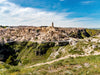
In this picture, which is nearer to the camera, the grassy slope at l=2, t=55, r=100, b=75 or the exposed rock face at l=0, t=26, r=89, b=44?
the grassy slope at l=2, t=55, r=100, b=75

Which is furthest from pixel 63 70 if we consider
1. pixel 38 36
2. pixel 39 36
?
pixel 38 36

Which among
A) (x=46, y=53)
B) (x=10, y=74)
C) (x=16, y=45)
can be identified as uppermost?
(x=10, y=74)

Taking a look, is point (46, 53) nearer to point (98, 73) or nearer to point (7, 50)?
point (7, 50)

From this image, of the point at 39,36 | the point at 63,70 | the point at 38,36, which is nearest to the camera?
the point at 63,70

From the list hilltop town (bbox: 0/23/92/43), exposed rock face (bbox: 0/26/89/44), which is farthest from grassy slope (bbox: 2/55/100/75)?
hilltop town (bbox: 0/23/92/43)

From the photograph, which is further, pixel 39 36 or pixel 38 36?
pixel 38 36

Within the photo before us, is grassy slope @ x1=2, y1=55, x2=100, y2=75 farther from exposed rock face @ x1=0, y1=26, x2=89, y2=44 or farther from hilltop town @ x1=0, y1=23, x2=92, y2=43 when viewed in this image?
hilltop town @ x1=0, y1=23, x2=92, y2=43

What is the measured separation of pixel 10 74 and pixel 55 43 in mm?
78568

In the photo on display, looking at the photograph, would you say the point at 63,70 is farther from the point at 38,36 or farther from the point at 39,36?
the point at 38,36

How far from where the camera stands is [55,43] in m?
92.9

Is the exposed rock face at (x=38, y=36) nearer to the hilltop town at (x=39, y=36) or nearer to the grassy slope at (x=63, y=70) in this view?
the hilltop town at (x=39, y=36)

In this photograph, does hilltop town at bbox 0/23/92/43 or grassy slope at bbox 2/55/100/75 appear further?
hilltop town at bbox 0/23/92/43

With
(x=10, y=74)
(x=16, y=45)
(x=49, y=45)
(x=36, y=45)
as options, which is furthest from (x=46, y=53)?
(x=10, y=74)

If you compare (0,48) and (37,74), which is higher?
(37,74)
